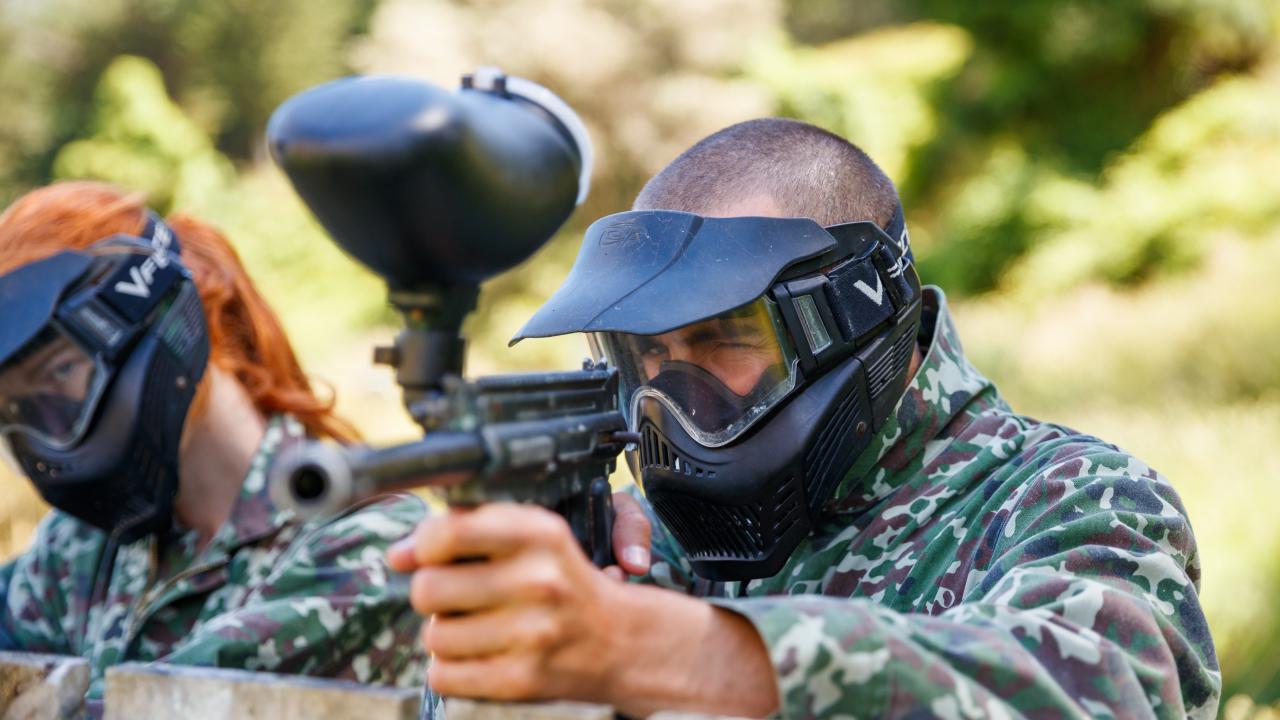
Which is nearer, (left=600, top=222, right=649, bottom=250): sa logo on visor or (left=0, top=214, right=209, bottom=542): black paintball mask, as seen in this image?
(left=600, top=222, right=649, bottom=250): sa logo on visor

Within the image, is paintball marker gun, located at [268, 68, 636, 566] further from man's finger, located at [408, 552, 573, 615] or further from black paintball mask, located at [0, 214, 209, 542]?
black paintball mask, located at [0, 214, 209, 542]

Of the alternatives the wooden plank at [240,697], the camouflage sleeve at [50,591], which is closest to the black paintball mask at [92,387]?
the camouflage sleeve at [50,591]

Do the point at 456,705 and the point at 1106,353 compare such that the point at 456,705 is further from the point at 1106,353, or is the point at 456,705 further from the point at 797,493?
the point at 1106,353

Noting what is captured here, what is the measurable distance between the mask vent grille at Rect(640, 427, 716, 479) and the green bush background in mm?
2964

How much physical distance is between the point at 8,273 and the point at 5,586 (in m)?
1.02

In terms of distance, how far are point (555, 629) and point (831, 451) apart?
973 millimetres

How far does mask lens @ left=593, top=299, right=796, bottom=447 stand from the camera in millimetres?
2082

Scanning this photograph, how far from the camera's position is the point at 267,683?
142 cm

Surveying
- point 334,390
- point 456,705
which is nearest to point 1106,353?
point 334,390

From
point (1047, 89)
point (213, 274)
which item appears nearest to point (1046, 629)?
point (213, 274)

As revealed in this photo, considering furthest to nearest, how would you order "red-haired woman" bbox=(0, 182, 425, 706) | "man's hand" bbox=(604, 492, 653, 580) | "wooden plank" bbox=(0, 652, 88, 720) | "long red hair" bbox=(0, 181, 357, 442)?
"long red hair" bbox=(0, 181, 357, 442) < "red-haired woman" bbox=(0, 182, 425, 706) < "man's hand" bbox=(604, 492, 653, 580) < "wooden plank" bbox=(0, 652, 88, 720)

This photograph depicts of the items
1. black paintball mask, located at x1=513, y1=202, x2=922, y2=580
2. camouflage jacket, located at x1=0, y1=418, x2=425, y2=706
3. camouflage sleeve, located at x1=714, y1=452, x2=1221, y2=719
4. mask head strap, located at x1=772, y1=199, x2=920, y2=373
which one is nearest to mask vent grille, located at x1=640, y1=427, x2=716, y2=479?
black paintball mask, located at x1=513, y1=202, x2=922, y2=580

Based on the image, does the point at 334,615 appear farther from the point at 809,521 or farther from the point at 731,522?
the point at 809,521

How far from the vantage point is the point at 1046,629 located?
1510 mm
